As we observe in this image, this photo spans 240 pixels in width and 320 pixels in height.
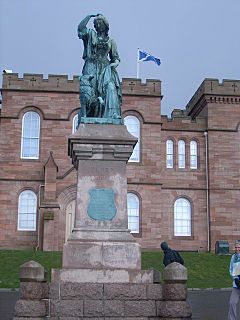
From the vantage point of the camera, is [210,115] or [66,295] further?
[210,115]

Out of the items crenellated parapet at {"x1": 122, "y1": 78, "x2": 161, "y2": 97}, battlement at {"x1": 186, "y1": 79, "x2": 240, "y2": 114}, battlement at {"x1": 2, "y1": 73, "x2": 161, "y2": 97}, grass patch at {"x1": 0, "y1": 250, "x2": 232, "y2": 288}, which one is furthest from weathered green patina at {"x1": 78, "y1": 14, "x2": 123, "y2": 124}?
battlement at {"x1": 186, "y1": 79, "x2": 240, "y2": 114}

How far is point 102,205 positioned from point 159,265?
53.3ft

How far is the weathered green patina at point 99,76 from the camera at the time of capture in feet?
40.8

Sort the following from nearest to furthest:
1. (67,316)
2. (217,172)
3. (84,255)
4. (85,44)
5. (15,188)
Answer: (67,316) < (84,255) < (85,44) < (15,188) < (217,172)

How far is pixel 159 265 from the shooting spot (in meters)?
27.1

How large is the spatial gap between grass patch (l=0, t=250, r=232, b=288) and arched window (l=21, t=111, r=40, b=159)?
791 cm

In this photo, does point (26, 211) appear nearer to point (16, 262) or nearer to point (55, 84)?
point (55, 84)

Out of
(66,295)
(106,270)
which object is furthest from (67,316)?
(106,270)

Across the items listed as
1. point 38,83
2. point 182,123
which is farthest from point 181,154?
point 38,83

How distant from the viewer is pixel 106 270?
10938 millimetres

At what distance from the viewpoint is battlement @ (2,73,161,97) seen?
121 feet

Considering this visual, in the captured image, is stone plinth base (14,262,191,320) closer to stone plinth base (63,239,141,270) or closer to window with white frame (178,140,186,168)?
stone plinth base (63,239,141,270)

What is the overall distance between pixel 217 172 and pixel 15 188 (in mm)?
13282

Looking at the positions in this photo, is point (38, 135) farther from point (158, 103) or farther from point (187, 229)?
point (187, 229)
